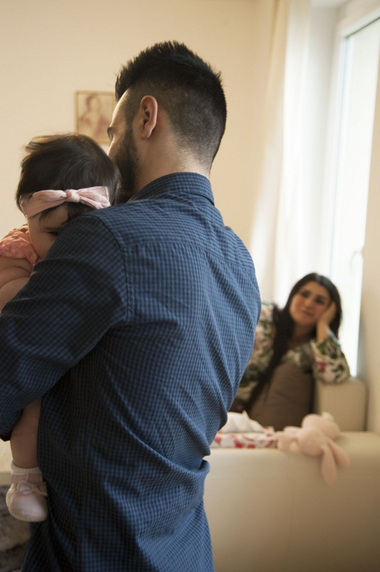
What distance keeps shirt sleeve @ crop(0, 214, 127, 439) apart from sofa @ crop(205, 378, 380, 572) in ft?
4.23

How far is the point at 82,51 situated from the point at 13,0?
557mm

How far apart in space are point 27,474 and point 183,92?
693 mm

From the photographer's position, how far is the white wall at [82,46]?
3904 millimetres

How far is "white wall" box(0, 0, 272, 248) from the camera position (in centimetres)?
390

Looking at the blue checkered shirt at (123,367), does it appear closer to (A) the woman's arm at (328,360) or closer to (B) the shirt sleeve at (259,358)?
(A) the woman's arm at (328,360)

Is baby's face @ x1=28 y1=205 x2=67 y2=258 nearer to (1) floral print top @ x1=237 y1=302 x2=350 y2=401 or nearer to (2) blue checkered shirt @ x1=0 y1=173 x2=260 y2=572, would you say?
(2) blue checkered shirt @ x1=0 y1=173 x2=260 y2=572

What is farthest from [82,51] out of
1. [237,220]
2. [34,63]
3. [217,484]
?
[217,484]

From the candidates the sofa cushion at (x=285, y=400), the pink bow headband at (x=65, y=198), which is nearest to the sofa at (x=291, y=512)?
the sofa cushion at (x=285, y=400)

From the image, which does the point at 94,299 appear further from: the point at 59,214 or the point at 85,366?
the point at 59,214

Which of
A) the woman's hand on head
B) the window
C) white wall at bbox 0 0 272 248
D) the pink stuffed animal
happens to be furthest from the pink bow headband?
A: white wall at bbox 0 0 272 248

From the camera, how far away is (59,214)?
3.35 ft

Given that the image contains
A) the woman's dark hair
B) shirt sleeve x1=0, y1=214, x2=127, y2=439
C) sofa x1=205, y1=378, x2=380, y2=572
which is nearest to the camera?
shirt sleeve x1=0, y1=214, x2=127, y2=439

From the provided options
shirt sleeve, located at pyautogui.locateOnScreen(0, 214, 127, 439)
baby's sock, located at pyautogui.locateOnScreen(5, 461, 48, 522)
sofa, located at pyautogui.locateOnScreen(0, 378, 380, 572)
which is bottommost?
sofa, located at pyautogui.locateOnScreen(0, 378, 380, 572)

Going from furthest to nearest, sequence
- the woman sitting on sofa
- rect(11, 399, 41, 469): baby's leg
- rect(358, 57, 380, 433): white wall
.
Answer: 1. the woman sitting on sofa
2. rect(358, 57, 380, 433): white wall
3. rect(11, 399, 41, 469): baby's leg
